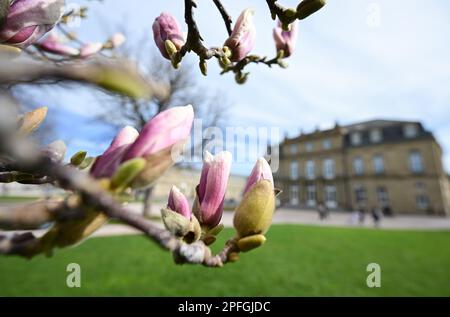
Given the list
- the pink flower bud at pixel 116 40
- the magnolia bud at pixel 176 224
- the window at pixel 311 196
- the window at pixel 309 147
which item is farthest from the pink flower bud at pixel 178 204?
the window at pixel 309 147

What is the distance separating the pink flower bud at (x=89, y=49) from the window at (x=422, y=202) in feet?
79.9

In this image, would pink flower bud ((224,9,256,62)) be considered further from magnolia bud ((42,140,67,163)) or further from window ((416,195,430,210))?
window ((416,195,430,210))

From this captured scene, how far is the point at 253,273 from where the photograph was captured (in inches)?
209

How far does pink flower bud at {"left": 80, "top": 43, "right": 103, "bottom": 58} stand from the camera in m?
1.04

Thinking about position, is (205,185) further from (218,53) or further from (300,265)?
(300,265)

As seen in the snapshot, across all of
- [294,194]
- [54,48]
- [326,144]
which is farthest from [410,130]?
[54,48]

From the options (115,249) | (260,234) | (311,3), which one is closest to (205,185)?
(260,234)

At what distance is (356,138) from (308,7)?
86.5 ft

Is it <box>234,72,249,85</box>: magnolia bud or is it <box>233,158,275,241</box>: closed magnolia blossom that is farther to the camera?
<box>234,72,249,85</box>: magnolia bud

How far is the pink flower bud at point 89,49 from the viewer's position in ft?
3.42

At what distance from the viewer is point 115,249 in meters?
7.38

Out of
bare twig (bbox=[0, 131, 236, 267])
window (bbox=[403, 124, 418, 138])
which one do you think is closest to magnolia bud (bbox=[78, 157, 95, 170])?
bare twig (bbox=[0, 131, 236, 267])

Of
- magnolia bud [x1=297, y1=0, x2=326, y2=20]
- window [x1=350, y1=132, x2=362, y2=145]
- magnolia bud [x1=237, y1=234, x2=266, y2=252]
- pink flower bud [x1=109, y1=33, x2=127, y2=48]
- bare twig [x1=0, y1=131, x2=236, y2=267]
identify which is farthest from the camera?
window [x1=350, y1=132, x2=362, y2=145]

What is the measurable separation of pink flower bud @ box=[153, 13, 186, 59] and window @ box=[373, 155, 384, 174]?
25.0m
